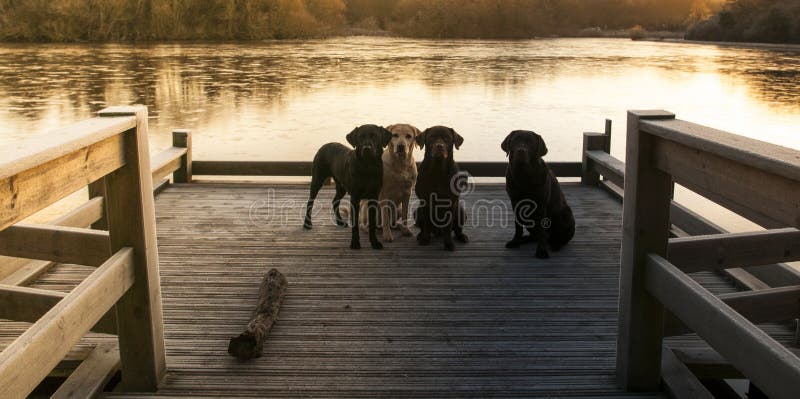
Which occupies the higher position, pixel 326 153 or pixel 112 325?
pixel 326 153

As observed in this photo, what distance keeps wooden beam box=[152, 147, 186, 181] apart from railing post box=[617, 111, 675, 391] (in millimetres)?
4501

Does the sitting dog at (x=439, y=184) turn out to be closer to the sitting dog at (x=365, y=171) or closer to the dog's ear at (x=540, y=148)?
the sitting dog at (x=365, y=171)

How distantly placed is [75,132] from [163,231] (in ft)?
10.9

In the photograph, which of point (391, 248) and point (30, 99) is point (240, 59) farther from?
point (391, 248)

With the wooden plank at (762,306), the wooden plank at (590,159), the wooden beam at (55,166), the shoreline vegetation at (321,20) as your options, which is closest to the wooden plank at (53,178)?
the wooden beam at (55,166)

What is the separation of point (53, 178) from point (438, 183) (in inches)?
127

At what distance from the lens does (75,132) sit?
232cm

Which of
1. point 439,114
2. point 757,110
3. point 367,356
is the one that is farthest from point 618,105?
point 367,356

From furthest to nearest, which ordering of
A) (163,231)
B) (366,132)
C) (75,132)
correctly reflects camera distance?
1. (163,231)
2. (366,132)
3. (75,132)

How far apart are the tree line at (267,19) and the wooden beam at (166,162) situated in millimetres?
51983

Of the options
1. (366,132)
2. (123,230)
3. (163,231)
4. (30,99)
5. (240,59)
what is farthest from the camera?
(240,59)

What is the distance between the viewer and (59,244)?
9.92 feet

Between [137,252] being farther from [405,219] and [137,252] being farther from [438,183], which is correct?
[405,219]

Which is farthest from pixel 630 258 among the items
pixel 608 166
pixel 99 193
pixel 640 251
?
pixel 99 193
